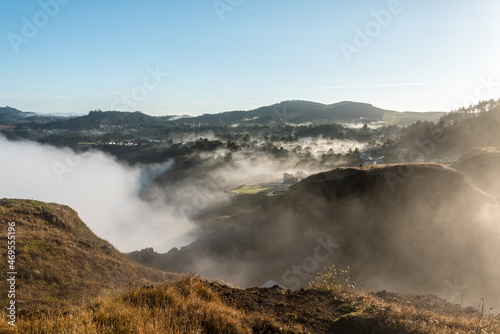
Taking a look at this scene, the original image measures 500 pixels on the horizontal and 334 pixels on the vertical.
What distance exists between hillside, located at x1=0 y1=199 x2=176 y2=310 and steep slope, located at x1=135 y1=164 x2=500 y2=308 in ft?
33.8

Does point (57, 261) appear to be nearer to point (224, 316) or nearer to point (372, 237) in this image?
point (224, 316)

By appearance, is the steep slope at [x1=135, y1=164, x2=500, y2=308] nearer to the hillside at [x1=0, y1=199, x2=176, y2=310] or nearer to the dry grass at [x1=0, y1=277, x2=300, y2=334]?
the hillside at [x1=0, y1=199, x2=176, y2=310]

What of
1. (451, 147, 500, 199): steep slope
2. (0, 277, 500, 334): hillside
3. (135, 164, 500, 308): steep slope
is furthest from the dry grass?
(451, 147, 500, 199): steep slope

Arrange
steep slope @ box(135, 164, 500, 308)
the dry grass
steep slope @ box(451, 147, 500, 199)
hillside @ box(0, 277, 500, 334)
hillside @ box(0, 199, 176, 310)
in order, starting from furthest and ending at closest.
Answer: steep slope @ box(451, 147, 500, 199)
steep slope @ box(135, 164, 500, 308)
hillside @ box(0, 199, 176, 310)
hillside @ box(0, 277, 500, 334)
the dry grass

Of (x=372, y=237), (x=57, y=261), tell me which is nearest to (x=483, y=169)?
(x=372, y=237)

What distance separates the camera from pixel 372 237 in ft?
81.2

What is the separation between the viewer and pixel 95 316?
516 cm

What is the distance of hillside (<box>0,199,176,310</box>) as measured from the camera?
44.3 feet

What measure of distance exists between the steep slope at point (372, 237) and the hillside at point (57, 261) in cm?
1030

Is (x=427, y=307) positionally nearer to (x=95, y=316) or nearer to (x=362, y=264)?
(x=95, y=316)

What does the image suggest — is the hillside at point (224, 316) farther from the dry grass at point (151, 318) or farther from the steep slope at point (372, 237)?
the steep slope at point (372, 237)

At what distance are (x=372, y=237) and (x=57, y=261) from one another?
23.3 metres

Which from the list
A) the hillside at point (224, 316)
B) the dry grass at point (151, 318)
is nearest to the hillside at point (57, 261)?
the dry grass at point (151, 318)

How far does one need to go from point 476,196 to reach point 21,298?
101 ft
